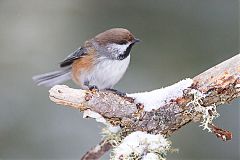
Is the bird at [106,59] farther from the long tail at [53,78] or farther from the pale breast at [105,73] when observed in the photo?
the long tail at [53,78]

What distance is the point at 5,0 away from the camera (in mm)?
5355

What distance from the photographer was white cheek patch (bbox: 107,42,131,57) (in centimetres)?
303

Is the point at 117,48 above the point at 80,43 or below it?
below

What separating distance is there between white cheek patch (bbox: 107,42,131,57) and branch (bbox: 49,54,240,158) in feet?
2.18

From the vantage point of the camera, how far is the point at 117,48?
3.03m

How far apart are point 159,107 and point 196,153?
2.35m

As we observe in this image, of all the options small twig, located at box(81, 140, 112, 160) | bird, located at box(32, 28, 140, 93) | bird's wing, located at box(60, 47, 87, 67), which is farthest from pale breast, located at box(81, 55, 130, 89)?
small twig, located at box(81, 140, 112, 160)

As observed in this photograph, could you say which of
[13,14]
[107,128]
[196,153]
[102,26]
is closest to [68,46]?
[102,26]

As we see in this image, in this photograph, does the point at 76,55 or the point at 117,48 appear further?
the point at 76,55

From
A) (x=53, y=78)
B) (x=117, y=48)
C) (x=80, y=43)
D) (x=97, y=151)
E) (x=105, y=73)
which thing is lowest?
(x=97, y=151)

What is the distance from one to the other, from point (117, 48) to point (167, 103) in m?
0.81

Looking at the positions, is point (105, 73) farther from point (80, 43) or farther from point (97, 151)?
point (80, 43)

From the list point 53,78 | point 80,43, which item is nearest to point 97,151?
point 53,78

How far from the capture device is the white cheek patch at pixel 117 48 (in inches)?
119
